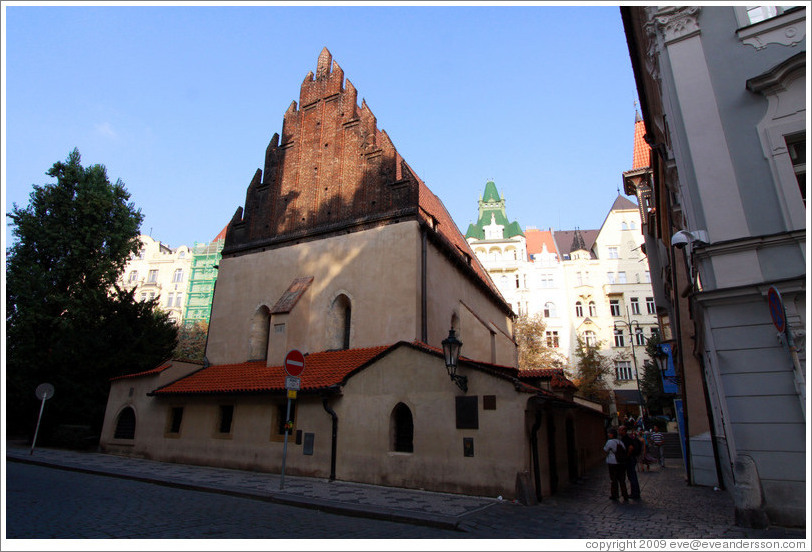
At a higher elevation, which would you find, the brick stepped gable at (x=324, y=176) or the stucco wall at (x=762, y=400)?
the brick stepped gable at (x=324, y=176)

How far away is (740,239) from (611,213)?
52914mm

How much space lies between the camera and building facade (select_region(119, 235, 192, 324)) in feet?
198

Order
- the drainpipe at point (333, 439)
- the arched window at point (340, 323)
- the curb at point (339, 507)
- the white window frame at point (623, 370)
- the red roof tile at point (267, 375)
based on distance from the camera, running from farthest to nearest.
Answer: the white window frame at point (623, 370) → the arched window at point (340, 323) → the red roof tile at point (267, 375) → the drainpipe at point (333, 439) → the curb at point (339, 507)

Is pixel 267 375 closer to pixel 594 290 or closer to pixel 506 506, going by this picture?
pixel 506 506

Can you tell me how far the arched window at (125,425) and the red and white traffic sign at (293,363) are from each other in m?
10.5

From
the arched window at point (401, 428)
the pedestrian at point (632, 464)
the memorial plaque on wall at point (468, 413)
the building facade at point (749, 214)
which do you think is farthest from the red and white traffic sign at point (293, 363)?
the building facade at point (749, 214)

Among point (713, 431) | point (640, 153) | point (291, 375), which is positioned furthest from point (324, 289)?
point (640, 153)

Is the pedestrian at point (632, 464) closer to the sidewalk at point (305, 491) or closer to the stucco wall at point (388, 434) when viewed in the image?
the stucco wall at point (388, 434)

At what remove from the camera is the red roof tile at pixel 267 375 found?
12945mm

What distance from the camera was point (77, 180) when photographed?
2470 cm

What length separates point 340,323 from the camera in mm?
16031

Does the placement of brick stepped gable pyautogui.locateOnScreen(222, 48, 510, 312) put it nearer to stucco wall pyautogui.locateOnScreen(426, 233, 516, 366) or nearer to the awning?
stucco wall pyautogui.locateOnScreen(426, 233, 516, 366)

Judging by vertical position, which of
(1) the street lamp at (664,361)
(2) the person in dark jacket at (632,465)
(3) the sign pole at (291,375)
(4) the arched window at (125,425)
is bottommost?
(2) the person in dark jacket at (632,465)

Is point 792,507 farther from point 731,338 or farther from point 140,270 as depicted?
point 140,270
